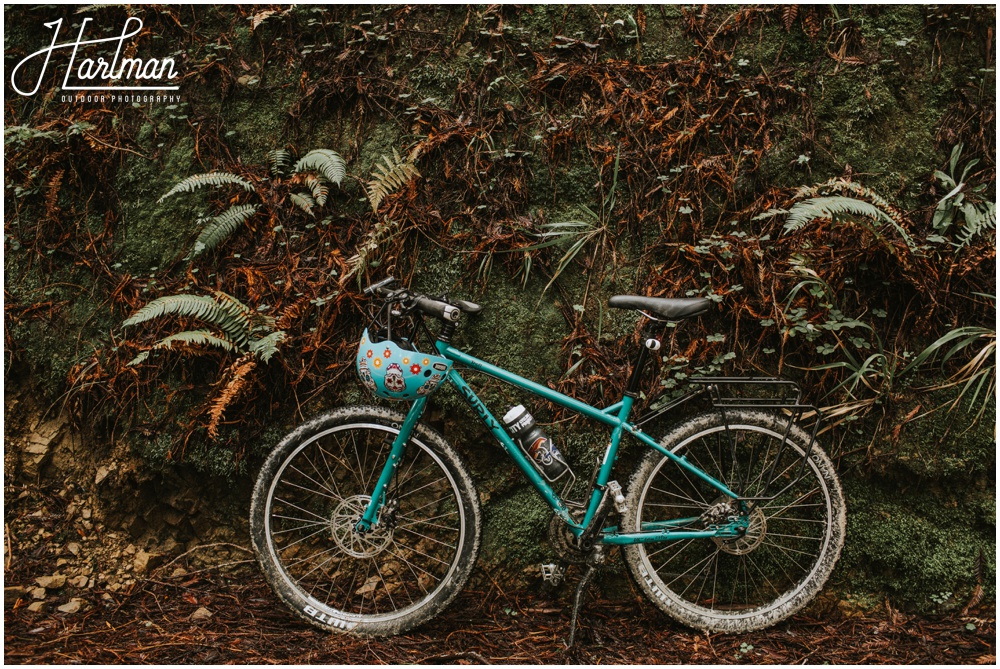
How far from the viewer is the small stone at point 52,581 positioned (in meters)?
3.63

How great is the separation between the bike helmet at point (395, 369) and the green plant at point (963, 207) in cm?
304

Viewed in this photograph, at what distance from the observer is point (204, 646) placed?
325 centimetres

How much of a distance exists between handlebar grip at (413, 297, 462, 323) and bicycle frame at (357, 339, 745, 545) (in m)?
0.20

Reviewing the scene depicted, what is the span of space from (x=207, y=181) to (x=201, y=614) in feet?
8.30

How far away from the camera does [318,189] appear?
3.70 m

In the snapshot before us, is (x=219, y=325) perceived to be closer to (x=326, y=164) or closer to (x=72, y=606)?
(x=326, y=164)

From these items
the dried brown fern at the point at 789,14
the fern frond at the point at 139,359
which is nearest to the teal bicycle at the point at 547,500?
the fern frond at the point at 139,359

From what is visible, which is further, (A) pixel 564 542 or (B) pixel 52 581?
(B) pixel 52 581

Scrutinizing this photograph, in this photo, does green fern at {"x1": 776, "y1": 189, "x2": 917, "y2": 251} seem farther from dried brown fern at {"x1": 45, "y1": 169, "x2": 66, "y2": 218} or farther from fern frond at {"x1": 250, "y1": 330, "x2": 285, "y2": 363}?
dried brown fern at {"x1": 45, "y1": 169, "x2": 66, "y2": 218}

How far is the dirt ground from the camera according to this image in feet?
10.6

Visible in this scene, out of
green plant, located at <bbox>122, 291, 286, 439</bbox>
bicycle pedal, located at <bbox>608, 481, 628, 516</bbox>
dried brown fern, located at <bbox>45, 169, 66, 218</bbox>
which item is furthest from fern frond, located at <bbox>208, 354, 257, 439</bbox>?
bicycle pedal, located at <bbox>608, 481, 628, 516</bbox>

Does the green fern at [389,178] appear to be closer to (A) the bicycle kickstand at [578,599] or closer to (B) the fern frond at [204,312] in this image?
(B) the fern frond at [204,312]

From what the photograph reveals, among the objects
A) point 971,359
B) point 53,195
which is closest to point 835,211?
point 971,359

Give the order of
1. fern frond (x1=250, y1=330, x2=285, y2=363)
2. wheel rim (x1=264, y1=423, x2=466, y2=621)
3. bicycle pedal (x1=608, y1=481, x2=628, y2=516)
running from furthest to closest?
wheel rim (x1=264, y1=423, x2=466, y2=621) → fern frond (x1=250, y1=330, x2=285, y2=363) → bicycle pedal (x1=608, y1=481, x2=628, y2=516)
